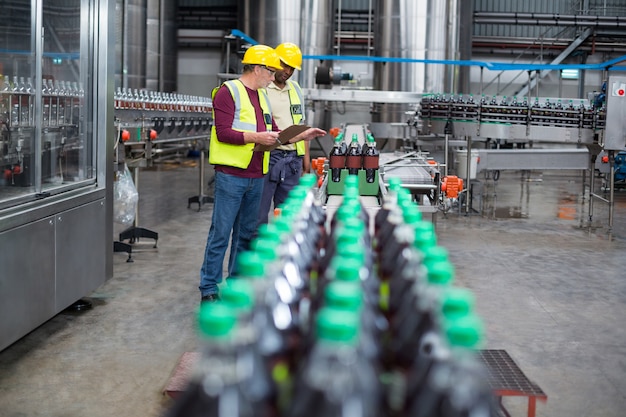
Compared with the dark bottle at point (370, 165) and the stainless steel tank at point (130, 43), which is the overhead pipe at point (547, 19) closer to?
the stainless steel tank at point (130, 43)

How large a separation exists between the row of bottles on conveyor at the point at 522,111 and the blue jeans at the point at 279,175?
3.52 metres

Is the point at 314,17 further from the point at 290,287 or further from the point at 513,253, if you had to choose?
the point at 290,287

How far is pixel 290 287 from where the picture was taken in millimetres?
1352

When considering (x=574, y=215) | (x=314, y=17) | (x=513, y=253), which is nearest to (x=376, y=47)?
(x=314, y=17)

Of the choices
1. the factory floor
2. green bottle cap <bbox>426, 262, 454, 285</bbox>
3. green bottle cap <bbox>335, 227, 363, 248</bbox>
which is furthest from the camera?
the factory floor

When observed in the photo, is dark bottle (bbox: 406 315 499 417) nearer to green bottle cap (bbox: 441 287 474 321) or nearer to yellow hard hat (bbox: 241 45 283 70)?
green bottle cap (bbox: 441 287 474 321)

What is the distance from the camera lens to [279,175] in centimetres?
445

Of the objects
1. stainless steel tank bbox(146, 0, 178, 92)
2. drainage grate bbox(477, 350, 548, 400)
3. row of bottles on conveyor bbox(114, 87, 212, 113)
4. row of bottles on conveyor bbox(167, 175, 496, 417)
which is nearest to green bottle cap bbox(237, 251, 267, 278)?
row of bottles on conveyor bbox(167, 175, 496, 417)

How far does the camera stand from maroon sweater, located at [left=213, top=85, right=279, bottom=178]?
12.0 ft

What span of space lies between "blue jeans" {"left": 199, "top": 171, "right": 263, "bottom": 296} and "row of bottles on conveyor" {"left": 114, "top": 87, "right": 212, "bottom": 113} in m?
1.62

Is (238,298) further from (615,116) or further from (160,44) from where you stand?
(160,44)

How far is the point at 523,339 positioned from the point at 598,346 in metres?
0.35

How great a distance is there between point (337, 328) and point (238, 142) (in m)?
2.79

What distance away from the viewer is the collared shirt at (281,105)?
14.7ft
